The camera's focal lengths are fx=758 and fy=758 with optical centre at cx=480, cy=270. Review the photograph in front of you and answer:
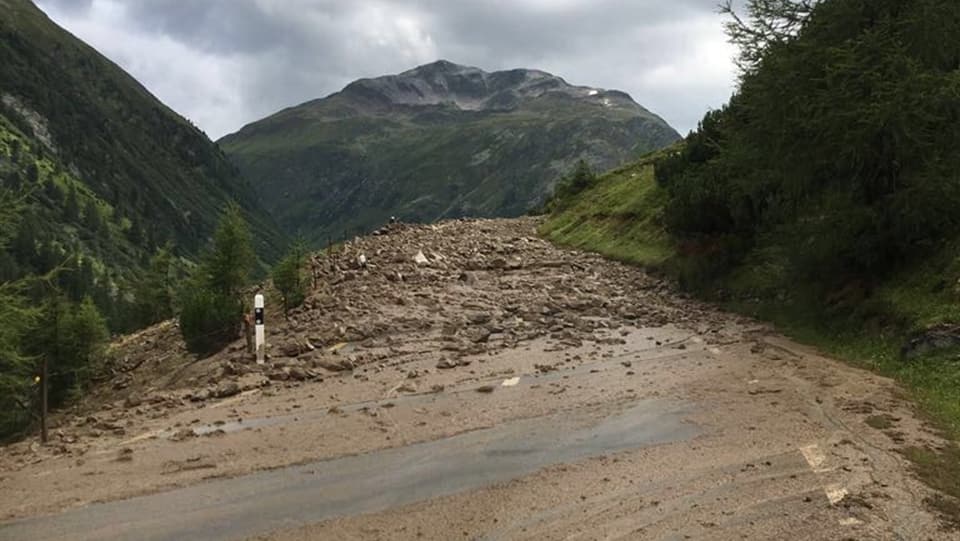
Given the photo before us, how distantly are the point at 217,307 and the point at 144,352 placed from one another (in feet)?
28.9

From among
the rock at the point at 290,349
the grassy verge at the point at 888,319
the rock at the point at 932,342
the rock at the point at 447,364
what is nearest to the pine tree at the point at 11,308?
the rock at the point at 290,349

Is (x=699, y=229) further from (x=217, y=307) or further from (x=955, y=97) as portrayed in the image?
(x=217, y=307)

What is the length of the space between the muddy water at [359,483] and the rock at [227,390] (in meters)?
5.72

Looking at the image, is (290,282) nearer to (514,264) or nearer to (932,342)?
(514,264)

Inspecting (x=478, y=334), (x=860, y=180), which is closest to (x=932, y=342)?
(x=860, y=180)

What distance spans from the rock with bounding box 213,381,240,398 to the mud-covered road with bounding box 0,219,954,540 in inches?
3.2

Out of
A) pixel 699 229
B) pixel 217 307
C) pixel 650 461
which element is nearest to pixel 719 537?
pixel 650 461

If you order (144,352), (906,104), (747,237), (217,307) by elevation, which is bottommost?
(144,352)

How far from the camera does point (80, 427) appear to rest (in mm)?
14922

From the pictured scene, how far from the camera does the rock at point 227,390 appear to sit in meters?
16.7

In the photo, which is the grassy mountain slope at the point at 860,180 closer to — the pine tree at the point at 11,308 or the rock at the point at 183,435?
the rock at the point at 183,435

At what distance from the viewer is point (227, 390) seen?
16.8 meters

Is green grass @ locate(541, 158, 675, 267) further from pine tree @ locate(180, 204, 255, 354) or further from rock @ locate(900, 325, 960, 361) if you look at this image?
rock @ locate(900, 325, 960, 361)

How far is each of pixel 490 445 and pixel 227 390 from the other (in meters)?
7.14
